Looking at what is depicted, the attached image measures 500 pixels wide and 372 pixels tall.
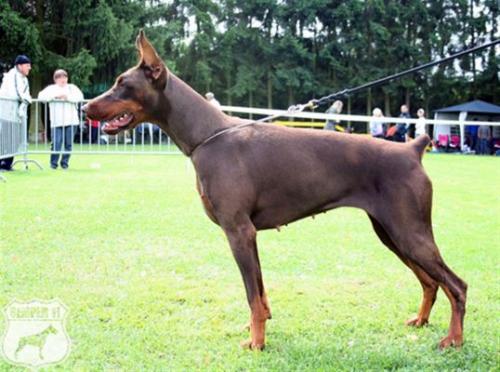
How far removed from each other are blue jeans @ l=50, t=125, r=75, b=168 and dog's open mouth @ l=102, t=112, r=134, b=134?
32.4 feet

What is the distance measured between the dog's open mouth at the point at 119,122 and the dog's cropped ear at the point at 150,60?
0.29m

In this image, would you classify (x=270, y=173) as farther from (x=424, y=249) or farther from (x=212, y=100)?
(x=212, y=100)

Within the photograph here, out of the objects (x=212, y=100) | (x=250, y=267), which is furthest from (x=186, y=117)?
(x=212, y=100)

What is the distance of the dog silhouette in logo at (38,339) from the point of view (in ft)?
10.9

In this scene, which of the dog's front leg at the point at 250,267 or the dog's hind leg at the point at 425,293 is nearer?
the dog's front leg at the point at 250,267

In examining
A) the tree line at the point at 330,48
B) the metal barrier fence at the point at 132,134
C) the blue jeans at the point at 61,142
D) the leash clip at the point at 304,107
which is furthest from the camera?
the tree line at the point at 330,48

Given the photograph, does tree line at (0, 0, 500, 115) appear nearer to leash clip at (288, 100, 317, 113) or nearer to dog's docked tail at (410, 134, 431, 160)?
leash clip at (288, 100, 317, 113)

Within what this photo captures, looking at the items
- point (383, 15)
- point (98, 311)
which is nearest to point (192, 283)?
point (98, 311)

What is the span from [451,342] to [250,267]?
4.23 ft

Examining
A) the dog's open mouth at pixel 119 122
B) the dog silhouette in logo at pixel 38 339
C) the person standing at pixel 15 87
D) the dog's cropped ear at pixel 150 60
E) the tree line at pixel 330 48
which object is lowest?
the dog silhouette in logo at pixel 38 339

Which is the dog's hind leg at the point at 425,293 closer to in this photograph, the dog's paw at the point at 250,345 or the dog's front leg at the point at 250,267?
the dog's front leg at the point at 250,267

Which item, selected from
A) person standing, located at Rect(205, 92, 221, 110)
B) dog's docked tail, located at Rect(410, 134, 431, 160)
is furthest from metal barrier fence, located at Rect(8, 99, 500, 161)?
dog's docked tail, located at Rect(410, 134, 431, 160)

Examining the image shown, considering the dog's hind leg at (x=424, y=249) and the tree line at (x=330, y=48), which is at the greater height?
the tree line at (x=330, y=48)

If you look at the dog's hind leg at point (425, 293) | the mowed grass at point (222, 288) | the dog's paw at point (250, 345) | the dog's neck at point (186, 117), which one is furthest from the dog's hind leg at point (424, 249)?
the dog's neck at point (186, 117)
